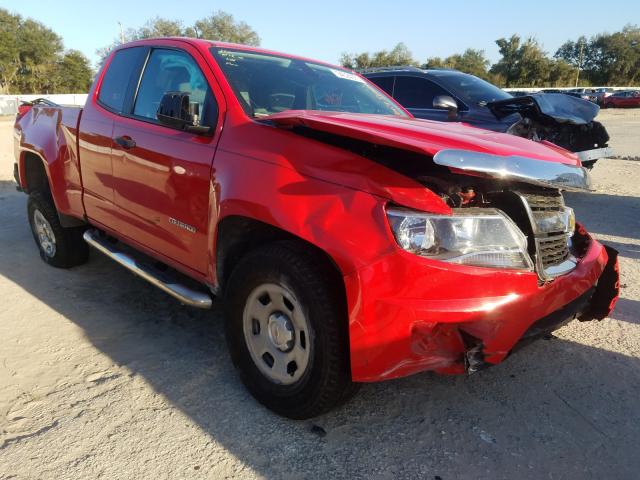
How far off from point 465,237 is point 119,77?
306cm

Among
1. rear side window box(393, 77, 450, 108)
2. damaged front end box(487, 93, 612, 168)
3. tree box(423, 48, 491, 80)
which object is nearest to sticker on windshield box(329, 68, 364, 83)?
damaged front end box(487, 93, 612, 168)

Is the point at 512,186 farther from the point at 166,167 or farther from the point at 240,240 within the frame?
the point at 166,167

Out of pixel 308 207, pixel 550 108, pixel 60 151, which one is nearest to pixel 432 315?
pixel 308 207

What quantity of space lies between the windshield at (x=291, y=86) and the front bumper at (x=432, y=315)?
1311 millimetres

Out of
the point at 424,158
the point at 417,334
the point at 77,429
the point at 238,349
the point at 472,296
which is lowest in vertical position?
the point at 77,429

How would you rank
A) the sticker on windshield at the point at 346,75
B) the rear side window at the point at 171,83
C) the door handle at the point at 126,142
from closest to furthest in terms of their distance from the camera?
the rear side window at the point at 171,83 < the door handle at the point at 126,142 < the sticker on windshield at the point at 346,75

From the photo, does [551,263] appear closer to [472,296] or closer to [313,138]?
[472,296]

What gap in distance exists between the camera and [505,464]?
219cm

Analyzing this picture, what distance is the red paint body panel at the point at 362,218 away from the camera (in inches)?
79.7

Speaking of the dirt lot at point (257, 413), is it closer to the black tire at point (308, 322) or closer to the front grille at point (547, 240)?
the black tire at point (308, 322)

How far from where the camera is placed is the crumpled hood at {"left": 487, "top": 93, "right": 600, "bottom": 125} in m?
6.36

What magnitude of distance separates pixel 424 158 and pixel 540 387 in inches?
59.7

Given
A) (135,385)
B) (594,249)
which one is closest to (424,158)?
(594,249)

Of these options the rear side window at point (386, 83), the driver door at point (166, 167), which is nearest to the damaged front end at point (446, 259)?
the driver door at point (166, 167)
